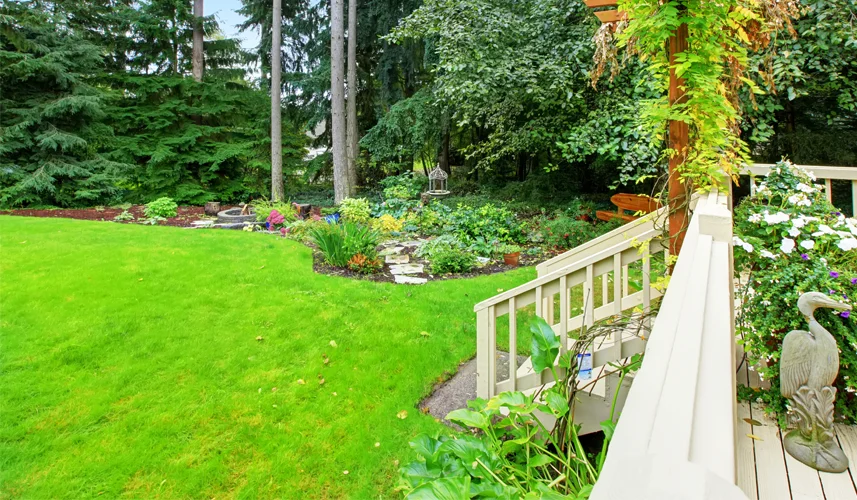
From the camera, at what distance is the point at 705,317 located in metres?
0.83

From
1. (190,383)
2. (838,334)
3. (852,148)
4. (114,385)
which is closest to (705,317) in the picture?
(838,334)

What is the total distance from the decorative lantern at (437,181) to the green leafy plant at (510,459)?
263 inches

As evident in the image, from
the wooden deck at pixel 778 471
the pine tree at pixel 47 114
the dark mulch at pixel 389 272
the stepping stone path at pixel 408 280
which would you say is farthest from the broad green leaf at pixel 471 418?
the pine tree at pixel 47 114

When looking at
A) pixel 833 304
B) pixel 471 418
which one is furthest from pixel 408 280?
pixel 833 304

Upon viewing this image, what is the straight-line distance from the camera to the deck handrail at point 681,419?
0.43 meters

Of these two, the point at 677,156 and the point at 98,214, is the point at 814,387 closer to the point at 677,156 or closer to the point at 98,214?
the point at 677,156

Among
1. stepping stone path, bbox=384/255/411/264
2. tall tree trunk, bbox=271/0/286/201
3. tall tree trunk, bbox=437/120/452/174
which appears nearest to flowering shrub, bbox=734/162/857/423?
stepping stone path, bbox=384/255/411/264

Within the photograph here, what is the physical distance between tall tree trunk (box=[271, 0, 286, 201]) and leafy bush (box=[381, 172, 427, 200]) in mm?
3067

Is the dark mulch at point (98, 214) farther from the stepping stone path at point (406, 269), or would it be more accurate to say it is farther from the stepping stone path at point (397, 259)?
the stepping stone path at point (406, 269)

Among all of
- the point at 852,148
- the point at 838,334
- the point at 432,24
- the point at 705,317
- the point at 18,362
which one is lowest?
the point at 18,362

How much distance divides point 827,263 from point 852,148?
18.6 ft

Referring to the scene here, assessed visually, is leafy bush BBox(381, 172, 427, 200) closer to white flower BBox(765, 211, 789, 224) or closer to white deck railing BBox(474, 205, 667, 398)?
white deck railing BBox(474, 205, 667, 398)

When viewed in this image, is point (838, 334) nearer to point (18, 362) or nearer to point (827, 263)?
point (827, 263)

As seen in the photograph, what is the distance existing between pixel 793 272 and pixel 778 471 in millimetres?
831
